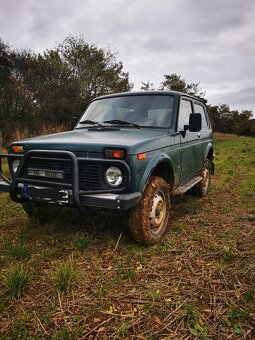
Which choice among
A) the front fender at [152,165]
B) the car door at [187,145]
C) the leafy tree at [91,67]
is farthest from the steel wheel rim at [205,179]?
the leafy tree at [91,67]

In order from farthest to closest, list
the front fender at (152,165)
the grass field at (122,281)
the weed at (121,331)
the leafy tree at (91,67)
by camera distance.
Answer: the leafy tree at (91,67), the front fender at (152,165), the grass field at (122,281), the weed at (121,331)

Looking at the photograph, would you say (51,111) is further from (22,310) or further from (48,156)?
(22,310)

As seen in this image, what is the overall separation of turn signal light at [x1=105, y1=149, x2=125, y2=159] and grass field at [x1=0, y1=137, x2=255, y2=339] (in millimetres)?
1152

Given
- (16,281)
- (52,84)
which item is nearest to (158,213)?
(16,281)

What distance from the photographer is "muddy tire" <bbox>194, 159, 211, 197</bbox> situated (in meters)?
5.92

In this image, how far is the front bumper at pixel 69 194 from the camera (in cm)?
289

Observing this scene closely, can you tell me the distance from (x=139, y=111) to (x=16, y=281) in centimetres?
273

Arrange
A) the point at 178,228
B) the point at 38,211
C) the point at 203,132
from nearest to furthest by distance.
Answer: the point at 178,228 < the point at 38,211 < the point at 203,132

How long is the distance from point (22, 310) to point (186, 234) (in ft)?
7.73

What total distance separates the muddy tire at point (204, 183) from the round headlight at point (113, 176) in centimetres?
323

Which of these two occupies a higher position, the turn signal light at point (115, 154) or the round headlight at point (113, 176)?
the turn signal light at point (115, 154)

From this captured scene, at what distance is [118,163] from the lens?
114 inches

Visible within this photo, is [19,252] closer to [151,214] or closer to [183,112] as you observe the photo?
[151,214]

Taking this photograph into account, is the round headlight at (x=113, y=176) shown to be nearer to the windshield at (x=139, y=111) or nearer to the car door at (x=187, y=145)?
the windshield at (x=139, y=111)
